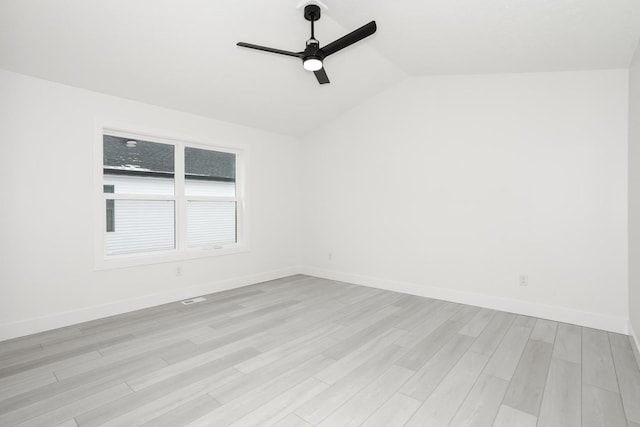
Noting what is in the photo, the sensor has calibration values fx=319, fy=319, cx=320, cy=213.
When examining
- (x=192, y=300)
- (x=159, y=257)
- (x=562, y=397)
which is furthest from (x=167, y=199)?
(x=562, y=397)

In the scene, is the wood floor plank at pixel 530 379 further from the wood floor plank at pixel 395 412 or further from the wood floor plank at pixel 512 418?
the wood floor plank at pixel 395 412

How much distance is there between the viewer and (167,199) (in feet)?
13.0

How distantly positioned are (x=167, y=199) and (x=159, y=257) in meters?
0.71

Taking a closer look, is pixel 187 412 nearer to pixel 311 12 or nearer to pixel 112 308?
pixel 112 308

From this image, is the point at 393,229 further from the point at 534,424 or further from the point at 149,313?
the point at 149,313

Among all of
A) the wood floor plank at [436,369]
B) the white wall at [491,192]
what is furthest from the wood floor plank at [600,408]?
the white wall at [491,192]

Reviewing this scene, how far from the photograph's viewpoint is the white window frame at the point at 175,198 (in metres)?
3.27

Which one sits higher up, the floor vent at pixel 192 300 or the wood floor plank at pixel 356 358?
the floor vent at pixel 192 300

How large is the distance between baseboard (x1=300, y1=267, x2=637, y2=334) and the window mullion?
2.39m

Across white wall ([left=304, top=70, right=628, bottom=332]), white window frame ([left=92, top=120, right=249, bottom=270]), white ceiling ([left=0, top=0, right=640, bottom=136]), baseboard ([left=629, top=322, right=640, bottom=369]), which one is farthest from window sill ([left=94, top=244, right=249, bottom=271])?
baseboard ([left=629, top=322, right=640, bottom=369])

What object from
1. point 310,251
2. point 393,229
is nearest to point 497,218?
point 393,229

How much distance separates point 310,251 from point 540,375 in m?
3.67

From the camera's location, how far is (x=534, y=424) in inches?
68.1

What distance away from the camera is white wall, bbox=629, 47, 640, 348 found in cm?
253
